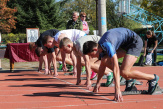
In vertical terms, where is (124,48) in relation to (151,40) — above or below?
below

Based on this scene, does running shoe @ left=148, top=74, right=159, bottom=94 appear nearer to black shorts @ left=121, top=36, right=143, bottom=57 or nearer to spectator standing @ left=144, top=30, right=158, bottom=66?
black shorts @ left=121, top=36, right=143, bottom=57

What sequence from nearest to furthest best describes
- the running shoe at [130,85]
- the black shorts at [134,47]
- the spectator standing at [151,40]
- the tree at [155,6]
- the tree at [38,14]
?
the black shorts at [134,47], the running shoe at [130,85], the spectator standing at [151,40], the tree at [155,6], the tree at [38,14]

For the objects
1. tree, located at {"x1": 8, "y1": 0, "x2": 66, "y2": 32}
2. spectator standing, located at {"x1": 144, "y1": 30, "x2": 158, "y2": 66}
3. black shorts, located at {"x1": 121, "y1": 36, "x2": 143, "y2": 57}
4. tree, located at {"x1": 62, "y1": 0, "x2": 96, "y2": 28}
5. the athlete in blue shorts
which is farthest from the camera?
tree, located at {"x1": 62, "y1": 0, "x2": 96, "y2": 28}

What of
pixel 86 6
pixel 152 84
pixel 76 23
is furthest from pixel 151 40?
pixel 86 6

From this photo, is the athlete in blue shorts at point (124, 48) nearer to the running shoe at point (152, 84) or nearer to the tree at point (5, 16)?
the running shoe at point (152, 84)

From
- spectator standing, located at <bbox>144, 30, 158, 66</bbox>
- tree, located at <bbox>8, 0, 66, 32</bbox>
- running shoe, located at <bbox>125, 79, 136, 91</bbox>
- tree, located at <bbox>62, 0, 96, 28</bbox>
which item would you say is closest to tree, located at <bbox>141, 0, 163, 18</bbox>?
tree, located at <bbox>8, 0, 66, 32</bbox>

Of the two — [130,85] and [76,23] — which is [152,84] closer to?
[130,85]

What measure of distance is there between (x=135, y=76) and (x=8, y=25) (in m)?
31.1

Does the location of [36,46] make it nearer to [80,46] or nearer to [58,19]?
[80,46]

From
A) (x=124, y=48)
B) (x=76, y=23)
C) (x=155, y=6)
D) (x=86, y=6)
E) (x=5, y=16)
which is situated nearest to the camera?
(x=124, y=48)

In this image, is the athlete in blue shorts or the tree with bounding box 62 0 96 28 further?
the tree with bounding box 62 0 96 28

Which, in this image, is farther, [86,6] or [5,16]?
[86,6]

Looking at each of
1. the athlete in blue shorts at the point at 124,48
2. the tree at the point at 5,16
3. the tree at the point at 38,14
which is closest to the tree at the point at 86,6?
the tree at the point at 38,14

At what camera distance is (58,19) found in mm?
37688
